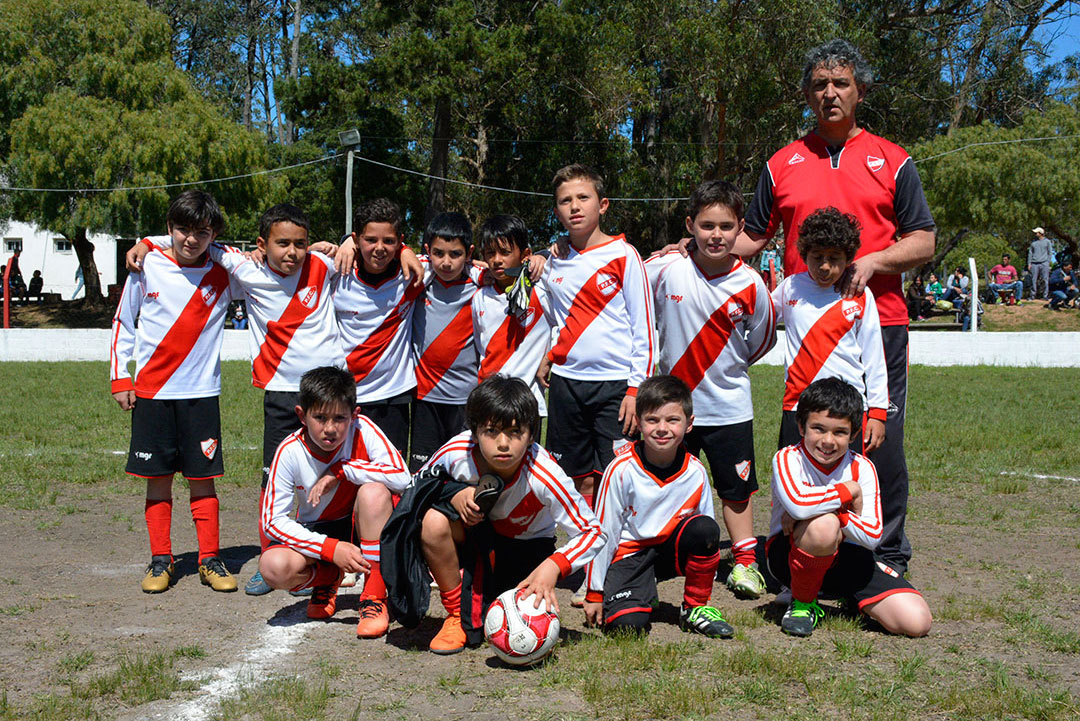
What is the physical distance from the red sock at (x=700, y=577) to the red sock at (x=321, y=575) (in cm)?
160

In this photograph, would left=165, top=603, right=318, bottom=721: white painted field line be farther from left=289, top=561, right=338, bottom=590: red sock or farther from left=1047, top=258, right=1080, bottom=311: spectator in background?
left=1047, top=258, right=1080, bottom=311: spectator in background

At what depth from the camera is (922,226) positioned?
489 cm

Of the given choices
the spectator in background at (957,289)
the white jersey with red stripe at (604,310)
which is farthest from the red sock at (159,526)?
the spectator in background at (957,289)

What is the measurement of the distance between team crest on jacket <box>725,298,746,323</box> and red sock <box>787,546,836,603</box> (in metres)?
1.23

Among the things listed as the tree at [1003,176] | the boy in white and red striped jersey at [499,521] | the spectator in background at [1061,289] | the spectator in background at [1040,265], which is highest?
the tree at [1003,176]

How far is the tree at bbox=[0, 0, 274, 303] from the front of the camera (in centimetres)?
2962

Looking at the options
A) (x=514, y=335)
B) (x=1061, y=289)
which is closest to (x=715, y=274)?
(x=514, y=335)

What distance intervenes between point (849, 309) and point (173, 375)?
344 cm

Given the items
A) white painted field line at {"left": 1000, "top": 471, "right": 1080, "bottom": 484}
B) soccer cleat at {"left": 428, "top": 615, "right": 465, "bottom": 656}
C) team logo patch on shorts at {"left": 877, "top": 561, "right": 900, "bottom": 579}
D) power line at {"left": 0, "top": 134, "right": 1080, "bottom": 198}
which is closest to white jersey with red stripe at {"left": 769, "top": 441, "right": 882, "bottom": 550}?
team logo patch on shorts at {"left": 877, "top": 561, "right": 900, "bottom": 579}

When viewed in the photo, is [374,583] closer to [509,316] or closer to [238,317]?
[509,316]

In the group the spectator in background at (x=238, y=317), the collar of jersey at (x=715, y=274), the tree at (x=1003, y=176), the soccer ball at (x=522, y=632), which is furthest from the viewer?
the tree at (x=1003, y=176)

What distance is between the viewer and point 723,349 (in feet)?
16.6

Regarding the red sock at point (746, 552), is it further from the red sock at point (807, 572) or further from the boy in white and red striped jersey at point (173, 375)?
the boy in white and red striped jersey at point (173, 375)

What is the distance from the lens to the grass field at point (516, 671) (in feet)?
11.2
